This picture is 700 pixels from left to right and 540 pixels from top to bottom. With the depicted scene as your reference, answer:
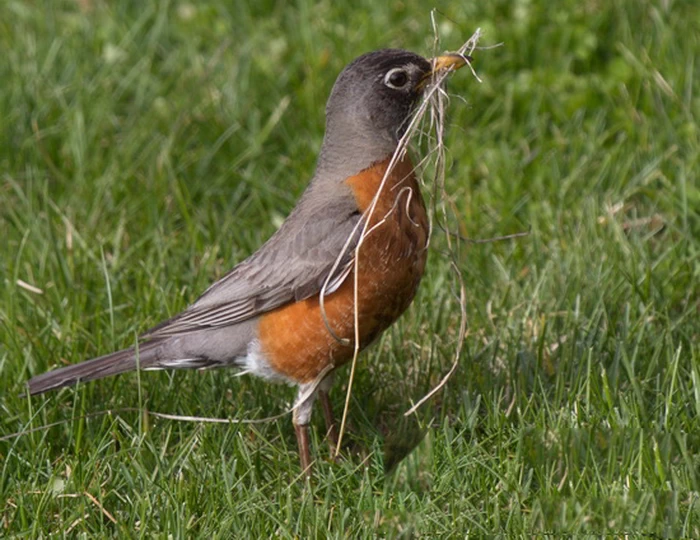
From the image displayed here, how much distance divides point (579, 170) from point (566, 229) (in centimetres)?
47

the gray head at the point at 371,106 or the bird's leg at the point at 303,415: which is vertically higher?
the gray head at the point at 371,106

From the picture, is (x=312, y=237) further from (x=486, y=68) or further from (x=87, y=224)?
(x=486, y=68)

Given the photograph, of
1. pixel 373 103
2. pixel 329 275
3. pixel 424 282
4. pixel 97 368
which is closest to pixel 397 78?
pixel 373 103

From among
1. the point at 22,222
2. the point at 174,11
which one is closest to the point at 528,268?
the point at 22,222

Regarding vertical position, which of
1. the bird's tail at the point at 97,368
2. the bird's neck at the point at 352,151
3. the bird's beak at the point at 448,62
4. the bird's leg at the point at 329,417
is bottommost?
the bird's leg at the point at 329,417

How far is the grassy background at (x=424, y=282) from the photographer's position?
340cm

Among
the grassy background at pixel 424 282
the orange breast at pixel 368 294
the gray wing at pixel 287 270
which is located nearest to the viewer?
the grassy background at pixel 424 282

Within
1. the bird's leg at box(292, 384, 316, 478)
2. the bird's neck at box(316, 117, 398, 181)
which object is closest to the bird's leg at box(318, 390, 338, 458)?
the bird's leg at box(292, 384, 316, 478)

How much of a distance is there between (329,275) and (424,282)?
43.2 inches

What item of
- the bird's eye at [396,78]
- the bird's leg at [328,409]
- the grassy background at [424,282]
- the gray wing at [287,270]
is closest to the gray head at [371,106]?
the bird's eye at [396,78]

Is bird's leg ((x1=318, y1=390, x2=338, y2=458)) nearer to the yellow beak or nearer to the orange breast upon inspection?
the orange breast

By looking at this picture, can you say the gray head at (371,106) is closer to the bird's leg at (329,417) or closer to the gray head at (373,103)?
the gray head at (373,103)

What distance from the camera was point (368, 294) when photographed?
3.72 metres

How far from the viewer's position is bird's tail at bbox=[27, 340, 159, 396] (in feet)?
12.6
